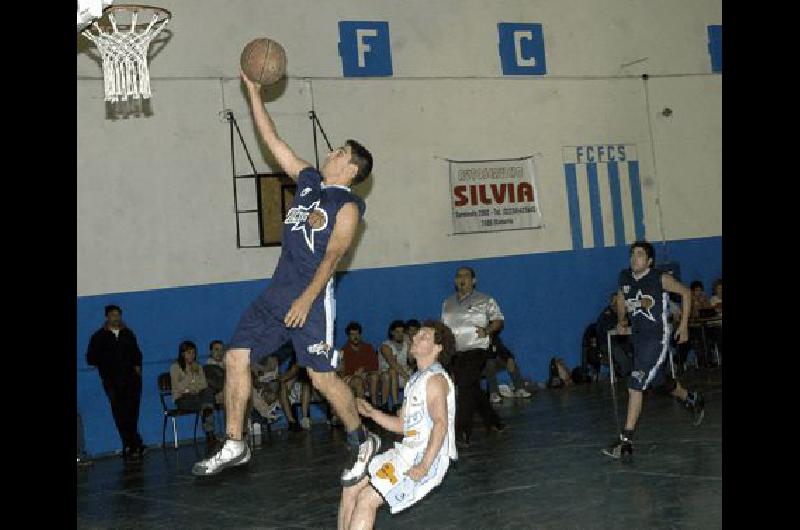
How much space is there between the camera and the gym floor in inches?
304

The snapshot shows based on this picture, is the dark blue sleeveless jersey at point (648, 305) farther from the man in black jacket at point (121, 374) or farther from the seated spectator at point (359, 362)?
the man in black jacket at point (121, 374)

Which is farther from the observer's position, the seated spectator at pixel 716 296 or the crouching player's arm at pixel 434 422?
the seated spectator at pixel 716 296

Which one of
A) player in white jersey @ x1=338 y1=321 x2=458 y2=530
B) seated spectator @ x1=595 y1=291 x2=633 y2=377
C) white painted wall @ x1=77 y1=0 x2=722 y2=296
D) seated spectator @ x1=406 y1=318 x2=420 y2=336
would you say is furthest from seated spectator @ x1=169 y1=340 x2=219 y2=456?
player in white jersey @ x1=338 y1=321 x2=458 y2=530

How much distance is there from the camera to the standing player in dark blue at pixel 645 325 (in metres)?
10.0

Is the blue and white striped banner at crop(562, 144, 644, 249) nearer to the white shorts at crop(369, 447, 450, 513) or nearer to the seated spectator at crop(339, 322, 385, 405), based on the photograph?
the seated spectator at crop(339, 322, 385, 405)

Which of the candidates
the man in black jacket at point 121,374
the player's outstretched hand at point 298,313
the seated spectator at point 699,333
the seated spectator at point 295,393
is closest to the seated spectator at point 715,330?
the seated spectator at point 699,333

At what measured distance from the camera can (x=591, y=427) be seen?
12383 mm

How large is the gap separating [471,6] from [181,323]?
725cm

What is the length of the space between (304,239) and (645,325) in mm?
4295

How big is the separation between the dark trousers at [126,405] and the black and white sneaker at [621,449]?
6.98m

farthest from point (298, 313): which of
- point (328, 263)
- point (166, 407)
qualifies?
point (166, 407)
